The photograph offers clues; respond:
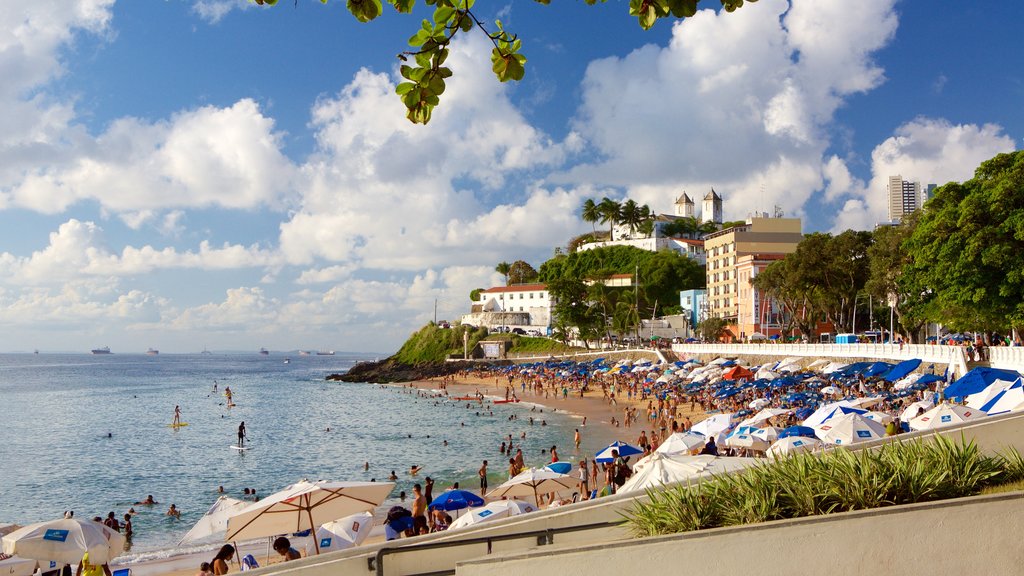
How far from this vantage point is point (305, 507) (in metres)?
13.8

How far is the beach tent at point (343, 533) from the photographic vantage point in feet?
49.0

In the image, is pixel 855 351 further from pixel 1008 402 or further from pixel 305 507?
pixel 305 507

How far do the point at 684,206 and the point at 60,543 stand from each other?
518ft

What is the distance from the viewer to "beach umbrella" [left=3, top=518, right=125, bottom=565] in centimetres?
1434

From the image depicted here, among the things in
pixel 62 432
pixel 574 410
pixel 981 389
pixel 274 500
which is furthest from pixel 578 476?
pixel 62 432

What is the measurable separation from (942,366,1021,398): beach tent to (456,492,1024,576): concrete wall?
2056cm

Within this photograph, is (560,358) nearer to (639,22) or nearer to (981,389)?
(981,389)

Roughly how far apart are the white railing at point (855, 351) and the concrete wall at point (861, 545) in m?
29.3

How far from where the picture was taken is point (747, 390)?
43469 millimetres

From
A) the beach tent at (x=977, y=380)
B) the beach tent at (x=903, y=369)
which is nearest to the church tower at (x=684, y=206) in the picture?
the beach tent at (x=903, y=369)

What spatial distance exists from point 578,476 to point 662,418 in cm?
2187

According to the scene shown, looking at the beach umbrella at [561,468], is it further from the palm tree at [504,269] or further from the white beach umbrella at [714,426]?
the palm tree at [504,269]

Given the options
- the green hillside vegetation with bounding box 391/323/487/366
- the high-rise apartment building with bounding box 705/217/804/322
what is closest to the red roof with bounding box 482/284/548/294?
the green hillside vegetation with bounding box 391/323/487/366

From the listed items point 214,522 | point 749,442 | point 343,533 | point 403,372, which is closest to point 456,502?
point 343,533
